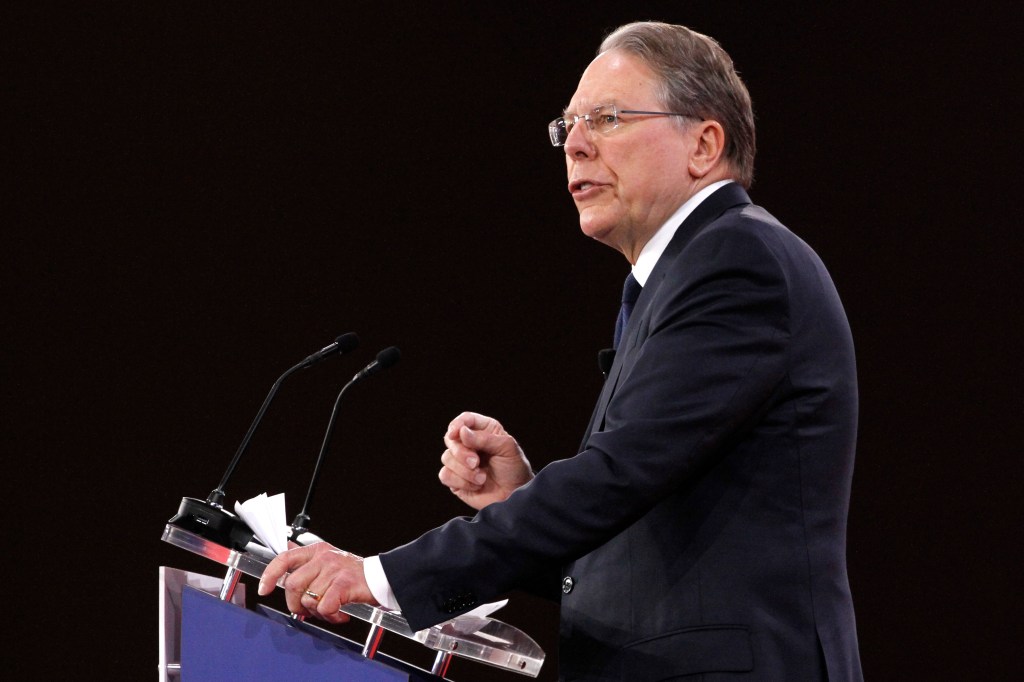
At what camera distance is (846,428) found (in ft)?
5.29

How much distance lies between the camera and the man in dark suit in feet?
4.77

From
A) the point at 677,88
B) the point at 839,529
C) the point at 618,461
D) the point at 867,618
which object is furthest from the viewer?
the point at 867,618

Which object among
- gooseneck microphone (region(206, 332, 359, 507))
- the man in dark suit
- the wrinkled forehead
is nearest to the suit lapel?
the man in dark suit

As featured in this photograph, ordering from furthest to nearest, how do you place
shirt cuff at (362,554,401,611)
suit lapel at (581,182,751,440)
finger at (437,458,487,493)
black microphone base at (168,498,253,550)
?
1. finger at (437,458,487,493)
2. black microphone base at (168,498,253,550)
3. suit lapel at (581,182,751,440)
4. shirt cuff at (362,554,401,611)

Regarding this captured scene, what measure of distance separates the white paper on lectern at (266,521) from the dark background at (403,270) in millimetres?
2285

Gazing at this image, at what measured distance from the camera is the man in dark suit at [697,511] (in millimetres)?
1453

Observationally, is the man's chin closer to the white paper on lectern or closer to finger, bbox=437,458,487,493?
finger, bbox=437,458,487,493

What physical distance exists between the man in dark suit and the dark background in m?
2.14

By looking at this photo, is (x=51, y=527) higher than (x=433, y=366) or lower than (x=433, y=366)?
lower

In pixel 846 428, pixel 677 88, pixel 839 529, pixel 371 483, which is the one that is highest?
pixel 677 88

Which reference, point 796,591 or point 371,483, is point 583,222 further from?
point 371,483

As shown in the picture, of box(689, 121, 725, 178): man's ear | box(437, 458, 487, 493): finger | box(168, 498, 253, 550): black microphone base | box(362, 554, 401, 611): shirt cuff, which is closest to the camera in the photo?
box(362, 554, 401, 611): shirt cuff

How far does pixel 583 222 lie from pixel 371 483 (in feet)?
7.56

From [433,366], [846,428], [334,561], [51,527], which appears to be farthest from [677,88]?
[51,527]
